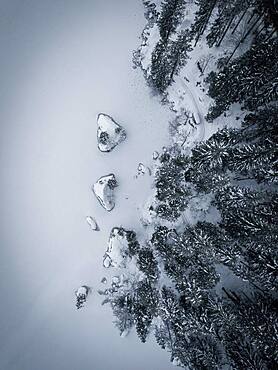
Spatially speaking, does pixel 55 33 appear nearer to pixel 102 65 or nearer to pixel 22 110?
pixel 102 65

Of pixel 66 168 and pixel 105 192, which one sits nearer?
pixel 105 192

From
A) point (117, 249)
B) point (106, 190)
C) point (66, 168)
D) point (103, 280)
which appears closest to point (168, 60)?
point (106, 190)

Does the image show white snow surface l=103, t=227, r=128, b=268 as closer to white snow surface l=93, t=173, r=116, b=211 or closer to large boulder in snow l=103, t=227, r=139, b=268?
large boulder in snow l=103, t=227, r=139, b=268

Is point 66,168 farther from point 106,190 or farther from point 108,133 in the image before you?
point 108,133

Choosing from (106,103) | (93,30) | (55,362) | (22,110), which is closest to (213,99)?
(106,103)

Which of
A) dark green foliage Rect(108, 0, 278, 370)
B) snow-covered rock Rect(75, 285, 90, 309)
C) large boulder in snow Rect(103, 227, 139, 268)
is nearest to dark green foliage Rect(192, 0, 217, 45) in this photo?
dark green foliage Rect(108, 0, 278, 370)

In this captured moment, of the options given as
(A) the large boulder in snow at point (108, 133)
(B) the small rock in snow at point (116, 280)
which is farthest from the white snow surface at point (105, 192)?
(B) the small rock in snow at point (116, 280)
